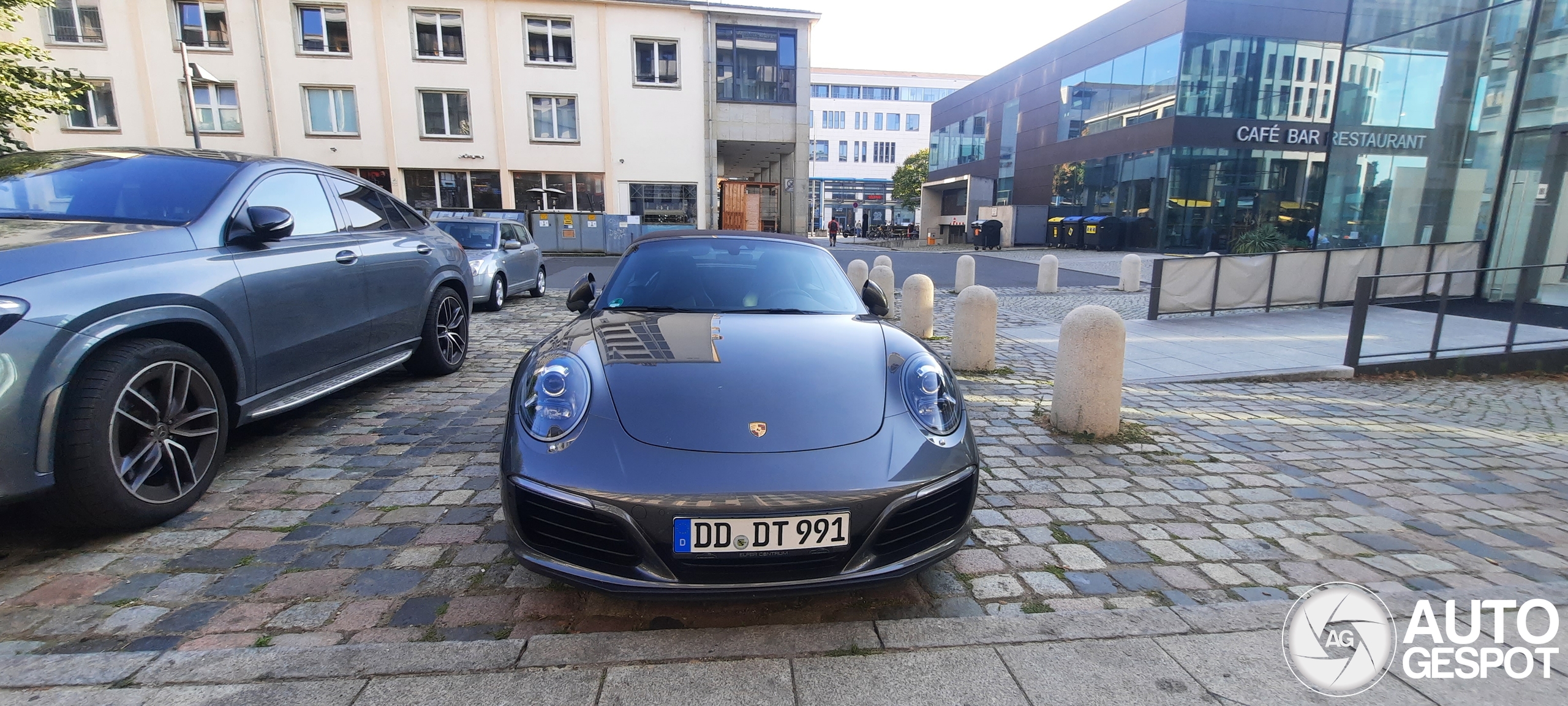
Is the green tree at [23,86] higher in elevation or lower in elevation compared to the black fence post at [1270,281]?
higher

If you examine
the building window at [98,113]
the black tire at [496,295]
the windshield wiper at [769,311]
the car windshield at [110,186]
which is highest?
the building window at [98,113]

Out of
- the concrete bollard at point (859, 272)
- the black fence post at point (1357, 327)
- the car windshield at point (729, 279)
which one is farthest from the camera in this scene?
the concrete bollard at point (859, 272)

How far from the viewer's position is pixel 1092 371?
4328 millimetres

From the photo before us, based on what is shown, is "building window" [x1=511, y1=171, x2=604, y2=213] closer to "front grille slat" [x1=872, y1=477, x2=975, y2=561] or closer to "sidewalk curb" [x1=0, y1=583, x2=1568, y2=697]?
"sidewalk curb" [x1=0, y1=583, x2=1568, y2=697]

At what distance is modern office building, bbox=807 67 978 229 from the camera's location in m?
73.3

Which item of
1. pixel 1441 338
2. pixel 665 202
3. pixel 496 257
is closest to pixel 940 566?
pixel 1441 338

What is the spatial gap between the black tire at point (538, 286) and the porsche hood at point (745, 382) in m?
9.99

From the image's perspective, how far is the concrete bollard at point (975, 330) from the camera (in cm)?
611

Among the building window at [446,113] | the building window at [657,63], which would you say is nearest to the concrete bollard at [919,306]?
the building window at [657,63]

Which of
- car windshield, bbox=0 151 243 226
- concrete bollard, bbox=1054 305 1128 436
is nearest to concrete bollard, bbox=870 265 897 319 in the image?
concrete bollard, bbox=1054 305 1128 436

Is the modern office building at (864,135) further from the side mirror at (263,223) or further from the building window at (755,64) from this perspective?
the side mirror at (263,223)

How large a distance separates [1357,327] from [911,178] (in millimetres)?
57656

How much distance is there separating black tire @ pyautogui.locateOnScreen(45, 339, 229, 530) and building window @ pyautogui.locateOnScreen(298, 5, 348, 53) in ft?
91.6

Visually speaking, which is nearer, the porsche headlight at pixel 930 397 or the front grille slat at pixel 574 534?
the front grille slat at pixel 574 534
